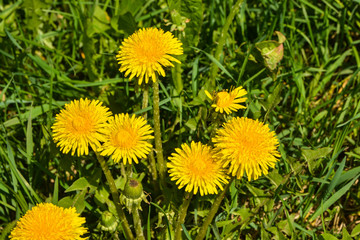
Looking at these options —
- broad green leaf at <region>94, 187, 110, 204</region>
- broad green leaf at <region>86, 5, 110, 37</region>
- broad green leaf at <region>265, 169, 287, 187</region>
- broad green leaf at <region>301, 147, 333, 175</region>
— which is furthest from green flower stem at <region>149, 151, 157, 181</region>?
broad green leaf at <region>86, 5, 110, 37</region>

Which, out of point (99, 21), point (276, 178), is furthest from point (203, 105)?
point (99, 21)

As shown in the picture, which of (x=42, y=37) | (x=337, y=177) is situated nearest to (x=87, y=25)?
(x=42, y=37)

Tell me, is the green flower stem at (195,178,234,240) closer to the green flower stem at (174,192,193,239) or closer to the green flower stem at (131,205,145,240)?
the green flower stem at (174,192,193,239)

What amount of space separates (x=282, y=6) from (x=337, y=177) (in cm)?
119

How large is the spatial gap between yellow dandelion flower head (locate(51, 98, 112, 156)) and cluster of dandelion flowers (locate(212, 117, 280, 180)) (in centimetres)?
49

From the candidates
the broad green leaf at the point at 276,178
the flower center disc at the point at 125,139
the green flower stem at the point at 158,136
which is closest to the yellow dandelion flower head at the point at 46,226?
the flower center disc at the point at 125,139

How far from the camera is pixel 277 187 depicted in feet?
6.70

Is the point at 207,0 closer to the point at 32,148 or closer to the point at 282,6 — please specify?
the point at 282,6

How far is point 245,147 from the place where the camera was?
159 centimetres

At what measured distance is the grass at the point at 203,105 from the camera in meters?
2.06

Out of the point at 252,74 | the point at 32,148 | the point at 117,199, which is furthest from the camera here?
the point at 252,74

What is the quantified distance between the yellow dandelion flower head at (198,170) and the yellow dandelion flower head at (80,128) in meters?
0.33

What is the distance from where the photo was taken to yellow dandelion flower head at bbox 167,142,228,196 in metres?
1.63

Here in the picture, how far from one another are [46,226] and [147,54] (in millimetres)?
776
